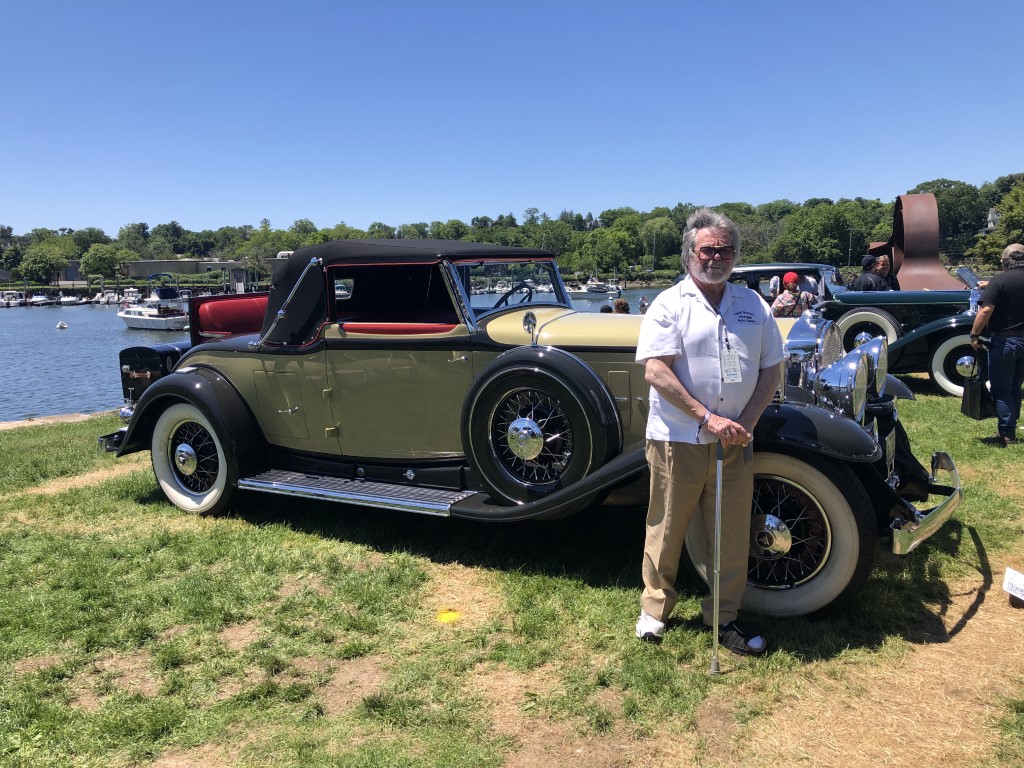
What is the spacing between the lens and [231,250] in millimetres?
149625

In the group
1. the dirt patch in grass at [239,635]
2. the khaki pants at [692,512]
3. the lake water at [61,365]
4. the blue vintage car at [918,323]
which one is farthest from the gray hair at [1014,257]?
the lake water at [61,365]

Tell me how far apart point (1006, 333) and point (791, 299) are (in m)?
3.71

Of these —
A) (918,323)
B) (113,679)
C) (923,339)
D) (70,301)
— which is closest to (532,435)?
(113,679)

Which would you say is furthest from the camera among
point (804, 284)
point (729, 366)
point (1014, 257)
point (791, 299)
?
point (804, 284)

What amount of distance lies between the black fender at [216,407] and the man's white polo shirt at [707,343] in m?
3.39

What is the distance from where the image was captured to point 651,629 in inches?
131

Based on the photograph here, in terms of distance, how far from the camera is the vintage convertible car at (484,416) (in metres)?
3.40

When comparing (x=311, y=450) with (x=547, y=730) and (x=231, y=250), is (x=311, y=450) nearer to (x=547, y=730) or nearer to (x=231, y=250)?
(x=547, y=730)

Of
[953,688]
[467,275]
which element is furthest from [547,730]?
[467,275]

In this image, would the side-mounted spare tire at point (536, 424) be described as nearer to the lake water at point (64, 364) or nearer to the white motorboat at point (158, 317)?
the lake water at point (64, 364)

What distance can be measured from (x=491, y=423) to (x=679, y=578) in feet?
4.69

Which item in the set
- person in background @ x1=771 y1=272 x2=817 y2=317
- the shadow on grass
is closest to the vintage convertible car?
the shadow on grass

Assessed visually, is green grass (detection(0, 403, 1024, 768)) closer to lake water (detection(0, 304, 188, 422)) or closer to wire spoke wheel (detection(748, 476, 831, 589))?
wire spoke wheel (detection(748, 476, 831, 589))

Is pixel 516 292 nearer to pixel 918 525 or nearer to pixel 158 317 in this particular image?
pixel 918 525
